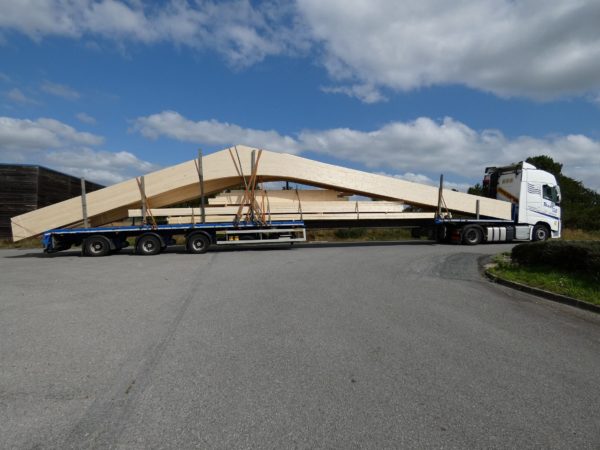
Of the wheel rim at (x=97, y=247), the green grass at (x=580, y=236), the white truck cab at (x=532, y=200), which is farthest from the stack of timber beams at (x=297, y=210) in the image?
the green grass at (x=580, y=236)

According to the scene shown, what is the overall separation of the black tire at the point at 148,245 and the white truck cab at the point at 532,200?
15.4 meters

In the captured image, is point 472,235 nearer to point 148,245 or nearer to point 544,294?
point 544,294

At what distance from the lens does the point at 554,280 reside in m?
7.40

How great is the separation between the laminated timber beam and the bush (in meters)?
7.19

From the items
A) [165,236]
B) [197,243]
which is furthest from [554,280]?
[165,236]

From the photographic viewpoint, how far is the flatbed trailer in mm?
13875

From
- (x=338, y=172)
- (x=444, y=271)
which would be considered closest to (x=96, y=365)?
(x=444, y=271)

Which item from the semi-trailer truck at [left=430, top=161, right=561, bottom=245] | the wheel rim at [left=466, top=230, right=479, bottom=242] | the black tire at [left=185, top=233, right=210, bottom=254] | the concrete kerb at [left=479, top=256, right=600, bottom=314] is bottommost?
the concrete kerb at [left=479, top=256, right=600, bottom=314]

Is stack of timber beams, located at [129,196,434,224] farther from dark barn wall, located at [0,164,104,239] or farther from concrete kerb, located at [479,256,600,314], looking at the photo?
dark barn wall, located at [0,164,104,239]

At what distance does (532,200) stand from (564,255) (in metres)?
10.7

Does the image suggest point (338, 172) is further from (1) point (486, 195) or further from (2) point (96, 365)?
(2) point (96, 365)

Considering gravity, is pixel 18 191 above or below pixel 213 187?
above

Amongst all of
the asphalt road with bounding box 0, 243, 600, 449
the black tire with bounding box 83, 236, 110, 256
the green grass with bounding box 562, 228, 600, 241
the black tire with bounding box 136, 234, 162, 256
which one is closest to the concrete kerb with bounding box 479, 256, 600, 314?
the asphalt road with bounding box 0, 243, 600, 449

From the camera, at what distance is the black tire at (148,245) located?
14125 millimetres
